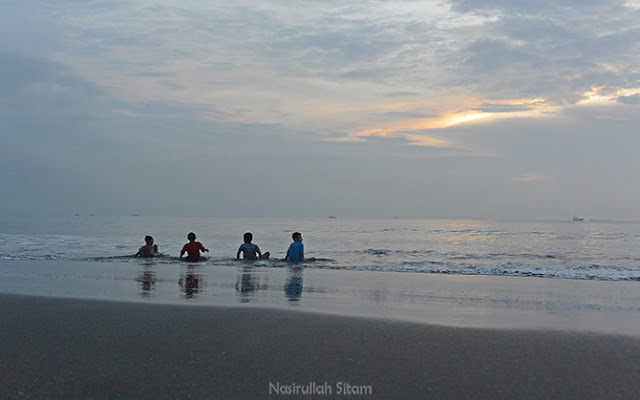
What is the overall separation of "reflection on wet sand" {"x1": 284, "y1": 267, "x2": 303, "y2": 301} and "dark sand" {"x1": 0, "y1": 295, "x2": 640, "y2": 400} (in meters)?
2.54

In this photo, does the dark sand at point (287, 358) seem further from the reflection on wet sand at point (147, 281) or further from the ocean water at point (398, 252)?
the ocean water at point (398, 252)

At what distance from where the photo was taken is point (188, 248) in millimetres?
19047

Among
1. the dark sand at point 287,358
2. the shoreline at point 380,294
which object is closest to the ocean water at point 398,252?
the shoreline at point 380,294

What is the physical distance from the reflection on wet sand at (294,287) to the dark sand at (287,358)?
2.54m

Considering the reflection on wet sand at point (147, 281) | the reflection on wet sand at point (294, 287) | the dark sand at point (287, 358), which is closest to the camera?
the dark sand at point (287, 358)

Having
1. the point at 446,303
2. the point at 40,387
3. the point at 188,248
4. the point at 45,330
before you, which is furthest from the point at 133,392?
the point at 188,248

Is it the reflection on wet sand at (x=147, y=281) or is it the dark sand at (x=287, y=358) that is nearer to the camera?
the dark sand at (x=287, y=358)

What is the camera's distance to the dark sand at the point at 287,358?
405 centimetres

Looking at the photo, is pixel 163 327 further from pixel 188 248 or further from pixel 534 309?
pixel 188 248

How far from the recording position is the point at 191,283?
11.5 m

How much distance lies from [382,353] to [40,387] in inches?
129

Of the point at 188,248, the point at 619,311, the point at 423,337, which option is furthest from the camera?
the point at 188,248

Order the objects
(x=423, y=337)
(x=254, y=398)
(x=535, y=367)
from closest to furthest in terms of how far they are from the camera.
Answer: (x=254, y=398)
(x=535, y=367)
(x=423, y=337)

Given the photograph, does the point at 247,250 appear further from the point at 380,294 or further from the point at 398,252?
the point at 398,252
